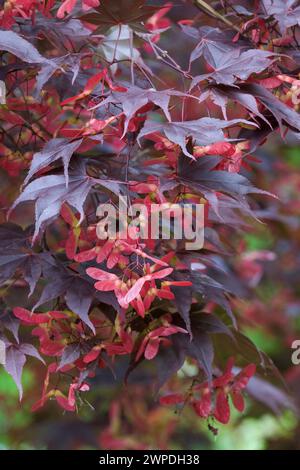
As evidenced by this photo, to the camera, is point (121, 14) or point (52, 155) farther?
point (121, 14)

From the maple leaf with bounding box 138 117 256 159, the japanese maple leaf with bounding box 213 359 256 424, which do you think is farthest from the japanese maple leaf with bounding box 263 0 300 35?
the japanese maple leaf with bounding box 213 359 256 424

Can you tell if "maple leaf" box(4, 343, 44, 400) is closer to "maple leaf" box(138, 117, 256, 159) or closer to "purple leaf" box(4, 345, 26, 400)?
"purple leaf" box(4, 345, 26, 400)

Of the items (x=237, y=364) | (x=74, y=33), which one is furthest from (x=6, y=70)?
(x=237, y=364)

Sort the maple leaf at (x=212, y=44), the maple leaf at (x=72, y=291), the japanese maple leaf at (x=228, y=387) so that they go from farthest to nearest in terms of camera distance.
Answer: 1. the japanese maple leaf at (x=228, y=387)
2. the maple leaf at (x=212, y=44)
3. the maple leaf at (x=72, y=291)

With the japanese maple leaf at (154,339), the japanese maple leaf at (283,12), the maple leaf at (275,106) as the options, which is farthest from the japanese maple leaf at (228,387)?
the japanese maple leaf at (283,12)

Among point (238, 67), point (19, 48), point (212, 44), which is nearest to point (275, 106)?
point (238, 67)

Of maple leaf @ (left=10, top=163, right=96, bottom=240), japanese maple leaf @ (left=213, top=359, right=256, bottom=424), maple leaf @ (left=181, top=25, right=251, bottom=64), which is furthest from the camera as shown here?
japanese maple leaf @ (left=213, top=359, right=256, bottom=424)

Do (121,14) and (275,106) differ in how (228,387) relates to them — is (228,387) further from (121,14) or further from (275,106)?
(121,14)

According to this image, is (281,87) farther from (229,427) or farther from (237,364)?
(229,427)

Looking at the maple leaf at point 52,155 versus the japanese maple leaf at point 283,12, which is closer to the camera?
the maple leaf at point 52,155

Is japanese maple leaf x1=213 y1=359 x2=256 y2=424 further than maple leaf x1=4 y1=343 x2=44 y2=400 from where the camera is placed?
Yes

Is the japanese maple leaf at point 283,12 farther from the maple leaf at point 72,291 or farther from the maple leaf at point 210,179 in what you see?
the maple leaf at point 72,291

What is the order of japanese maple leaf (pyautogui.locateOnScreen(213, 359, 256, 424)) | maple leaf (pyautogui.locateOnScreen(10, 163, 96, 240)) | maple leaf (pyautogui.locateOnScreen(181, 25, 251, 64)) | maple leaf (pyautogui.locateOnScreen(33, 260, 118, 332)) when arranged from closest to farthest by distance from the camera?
maple leaf (pyautogui.locateOnScreen(10, 163, 96, 240)) → maple leaf (pyautogui.locateOnScreen(33, 260, 118, 332)) → maple leaf (pyautogui.locateOnScreen(181, 25, 251, 64)) → japanese maple leaf (pyautogui.locateOnScreen(213, 359, 256, 424))

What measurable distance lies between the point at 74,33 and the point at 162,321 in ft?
1.76
